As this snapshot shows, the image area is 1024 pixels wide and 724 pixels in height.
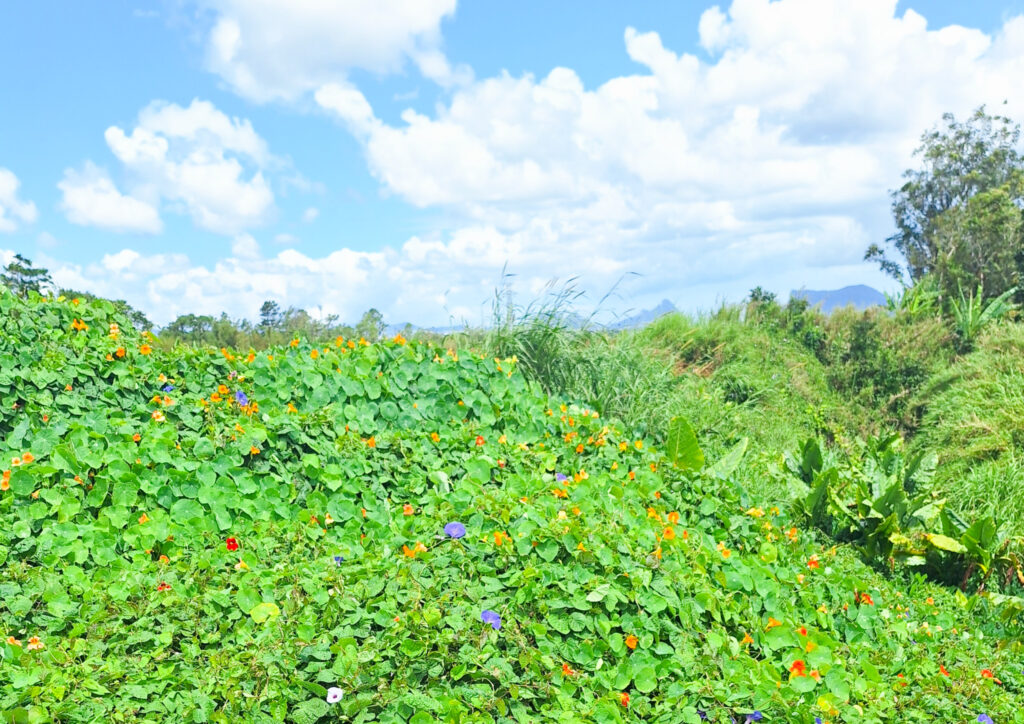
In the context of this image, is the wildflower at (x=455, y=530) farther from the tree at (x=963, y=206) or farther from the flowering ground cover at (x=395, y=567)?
the tree at (x=963, y=206)

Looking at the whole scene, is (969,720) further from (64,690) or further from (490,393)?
(64,690)

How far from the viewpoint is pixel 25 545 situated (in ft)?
11.6

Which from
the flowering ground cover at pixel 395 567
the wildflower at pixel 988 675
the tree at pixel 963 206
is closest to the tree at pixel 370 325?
the flowering ground cover at pixel 395 567

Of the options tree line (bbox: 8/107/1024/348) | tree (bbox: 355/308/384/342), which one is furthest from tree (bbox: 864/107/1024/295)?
tree (bbox: 355/308/384/342)

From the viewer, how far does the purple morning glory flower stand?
346 cm

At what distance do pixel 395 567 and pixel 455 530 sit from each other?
1.12 feet

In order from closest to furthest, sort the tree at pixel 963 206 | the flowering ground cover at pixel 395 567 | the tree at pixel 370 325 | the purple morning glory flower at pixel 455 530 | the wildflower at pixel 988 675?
the flowering ground cover at pixel 395 567 < the purple morning glory flower at pixel 455 530 < the wildflower at pixel 988 675 < the tree at pixel 370 325 < the tree at pixel 963 206

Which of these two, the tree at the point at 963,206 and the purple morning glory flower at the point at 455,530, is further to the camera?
the tree at the point at 963,206

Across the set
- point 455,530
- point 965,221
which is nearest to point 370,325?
point 455,530

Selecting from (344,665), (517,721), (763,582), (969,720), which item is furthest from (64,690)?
(969,720)

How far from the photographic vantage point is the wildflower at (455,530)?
11.4 feet

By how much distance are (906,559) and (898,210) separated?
22787 millimetres

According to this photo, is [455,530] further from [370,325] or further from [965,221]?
[965,221]

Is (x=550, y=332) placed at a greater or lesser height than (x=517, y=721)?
greater
